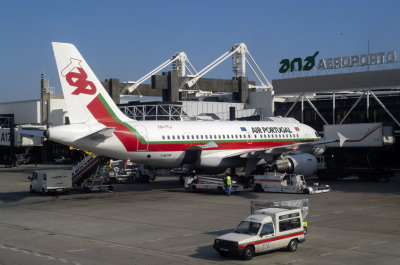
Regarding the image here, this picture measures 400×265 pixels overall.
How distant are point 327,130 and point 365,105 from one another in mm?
15905

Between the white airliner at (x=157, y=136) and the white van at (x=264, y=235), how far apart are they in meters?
18.9

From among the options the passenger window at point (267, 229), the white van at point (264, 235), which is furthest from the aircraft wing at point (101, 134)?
the passenger window at point (267, 229)

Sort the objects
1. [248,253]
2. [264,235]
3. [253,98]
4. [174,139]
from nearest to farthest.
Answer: [248,253]
[264,235]
[174,139]
[253,98]

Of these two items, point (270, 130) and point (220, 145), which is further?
point (270, 130)

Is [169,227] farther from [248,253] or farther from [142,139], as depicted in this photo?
[142,139]

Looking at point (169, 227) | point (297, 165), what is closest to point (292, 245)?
point (169, 227)

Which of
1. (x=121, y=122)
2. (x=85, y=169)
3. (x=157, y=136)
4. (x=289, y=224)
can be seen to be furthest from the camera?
(x=85, y=169)

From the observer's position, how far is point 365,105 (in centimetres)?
6956

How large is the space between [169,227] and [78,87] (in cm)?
1563

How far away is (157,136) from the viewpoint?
39.9 metres

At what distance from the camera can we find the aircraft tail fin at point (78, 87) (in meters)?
36.0

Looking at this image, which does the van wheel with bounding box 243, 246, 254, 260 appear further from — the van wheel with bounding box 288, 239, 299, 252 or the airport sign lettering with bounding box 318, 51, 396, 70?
the airport sign lettering with bounding box 318, 51, 396, 70

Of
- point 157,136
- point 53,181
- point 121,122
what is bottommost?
point 53,181

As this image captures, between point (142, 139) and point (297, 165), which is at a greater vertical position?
point (142, 139)
